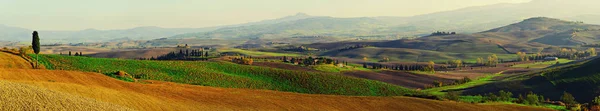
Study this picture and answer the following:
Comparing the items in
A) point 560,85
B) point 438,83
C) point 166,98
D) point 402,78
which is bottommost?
point 438,83

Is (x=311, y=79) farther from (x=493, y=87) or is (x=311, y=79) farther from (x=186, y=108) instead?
(x=493, y=87)

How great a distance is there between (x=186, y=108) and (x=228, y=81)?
29.9m

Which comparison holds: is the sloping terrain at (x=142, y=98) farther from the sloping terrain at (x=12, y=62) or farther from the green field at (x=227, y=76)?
the green field at (x=227, y=76)

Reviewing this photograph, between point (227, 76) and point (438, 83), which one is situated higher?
point (227, 76)

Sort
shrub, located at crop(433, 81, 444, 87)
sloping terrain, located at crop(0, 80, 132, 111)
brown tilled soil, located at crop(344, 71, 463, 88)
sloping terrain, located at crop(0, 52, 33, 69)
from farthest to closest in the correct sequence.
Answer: shrub, located at crop(433, 81, 444, 87)
brown tilled soil, located at crop(344, 71, 463, 88)
sloping terrain, located at crop(0, 52, 33, 69)
sloping terrain, located at crop(0, 80, 132, 111)

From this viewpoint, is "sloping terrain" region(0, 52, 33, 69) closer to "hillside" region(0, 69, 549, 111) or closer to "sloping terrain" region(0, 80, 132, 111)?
"hillside" region(0, 69, 549, 111)

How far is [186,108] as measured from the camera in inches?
2087

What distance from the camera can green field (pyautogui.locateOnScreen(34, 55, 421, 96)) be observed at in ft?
258

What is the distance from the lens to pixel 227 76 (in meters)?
86.0

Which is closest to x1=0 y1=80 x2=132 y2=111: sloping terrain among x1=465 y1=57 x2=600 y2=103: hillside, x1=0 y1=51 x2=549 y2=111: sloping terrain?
x1=0 y1=51 x2=549 y2=111: sloping terrain

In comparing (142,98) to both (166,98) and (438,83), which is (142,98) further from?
(438,83)

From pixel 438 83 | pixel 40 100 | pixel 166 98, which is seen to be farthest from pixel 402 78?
pixel 40 100

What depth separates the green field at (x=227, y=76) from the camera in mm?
78750

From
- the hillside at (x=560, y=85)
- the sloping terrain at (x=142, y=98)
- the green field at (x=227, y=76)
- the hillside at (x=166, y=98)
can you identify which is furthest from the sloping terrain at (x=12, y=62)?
the hillside at (x=560, y=85)
